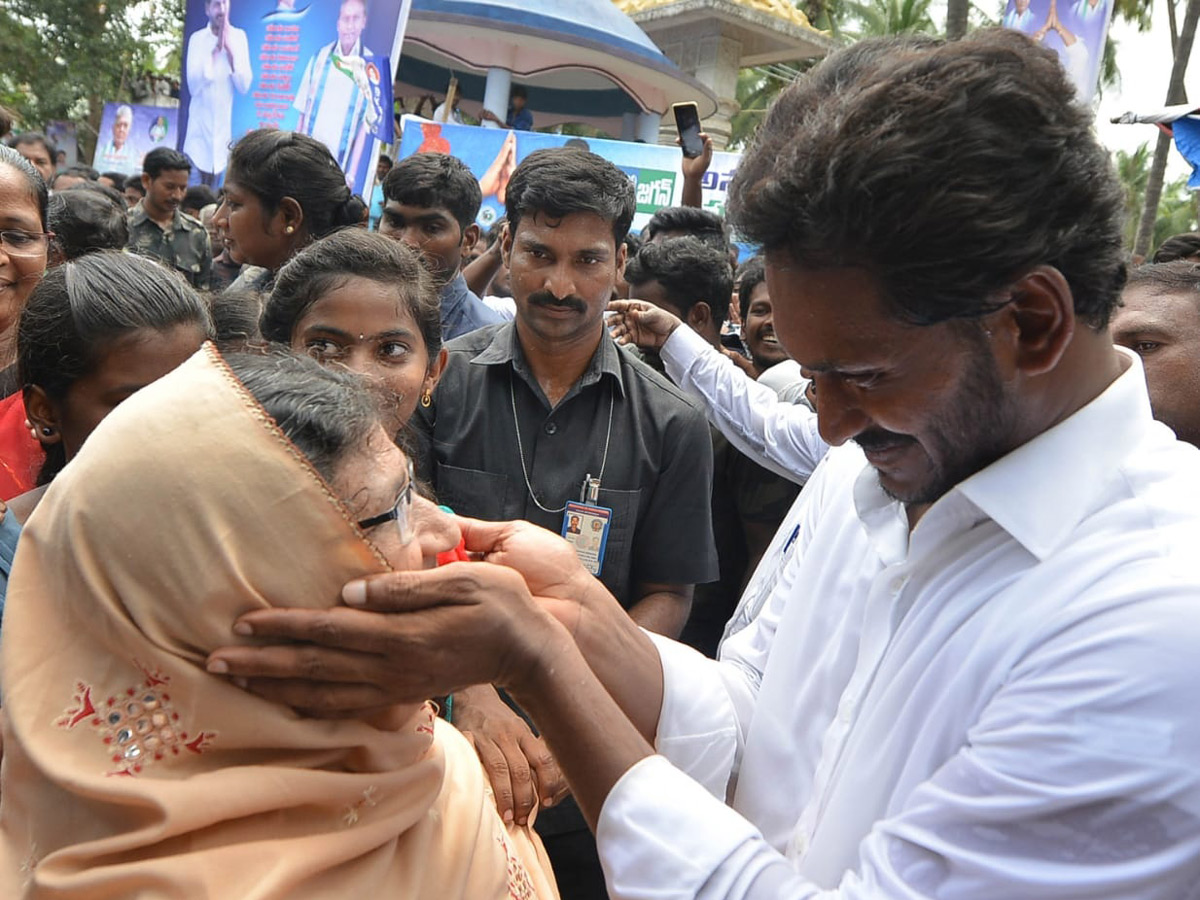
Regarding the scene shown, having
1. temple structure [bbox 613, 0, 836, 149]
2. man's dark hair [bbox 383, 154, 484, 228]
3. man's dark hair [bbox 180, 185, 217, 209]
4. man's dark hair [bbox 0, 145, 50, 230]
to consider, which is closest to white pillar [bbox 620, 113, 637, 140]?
temple structure [bbox 613, 0, 836, 149]

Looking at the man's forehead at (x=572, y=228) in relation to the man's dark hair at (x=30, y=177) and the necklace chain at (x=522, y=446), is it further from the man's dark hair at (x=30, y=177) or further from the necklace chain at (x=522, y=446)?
the man's dark hair at (x=30, y=177)

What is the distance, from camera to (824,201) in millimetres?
1350

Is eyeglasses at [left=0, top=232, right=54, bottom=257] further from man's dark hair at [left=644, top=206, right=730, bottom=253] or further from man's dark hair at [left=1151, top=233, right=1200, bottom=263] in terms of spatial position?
man's dark hair at [left=1151, top=233, right=1200, bottom=263]

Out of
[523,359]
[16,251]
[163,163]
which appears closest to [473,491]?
[523,359]

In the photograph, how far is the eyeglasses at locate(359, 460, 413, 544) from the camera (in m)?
1.52

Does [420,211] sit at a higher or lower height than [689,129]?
lower

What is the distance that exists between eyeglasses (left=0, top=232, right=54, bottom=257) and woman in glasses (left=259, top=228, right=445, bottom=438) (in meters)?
0.97

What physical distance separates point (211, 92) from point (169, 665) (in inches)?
298

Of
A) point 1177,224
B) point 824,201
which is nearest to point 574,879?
point 824,201

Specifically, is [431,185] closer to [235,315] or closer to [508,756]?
[235,315]


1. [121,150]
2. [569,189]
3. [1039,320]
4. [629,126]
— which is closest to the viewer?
[1039,320]

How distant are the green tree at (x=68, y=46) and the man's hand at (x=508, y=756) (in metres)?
24.9

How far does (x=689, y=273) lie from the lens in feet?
15.5

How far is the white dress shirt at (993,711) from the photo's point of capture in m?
1.23
